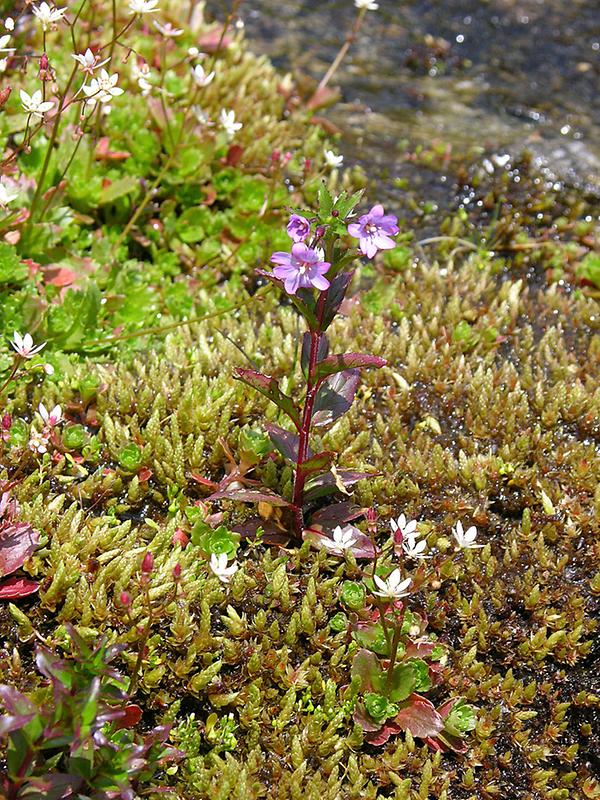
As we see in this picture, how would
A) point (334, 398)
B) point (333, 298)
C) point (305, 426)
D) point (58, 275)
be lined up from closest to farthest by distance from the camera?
point (333, 298) < point (305, 426) < point (334, 398) < point (58, 275)

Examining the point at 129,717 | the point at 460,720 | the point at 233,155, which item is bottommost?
the point at 460,720

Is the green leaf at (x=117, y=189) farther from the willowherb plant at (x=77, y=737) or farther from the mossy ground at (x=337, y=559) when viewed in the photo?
the willowherb plant at (x=77, y=737)

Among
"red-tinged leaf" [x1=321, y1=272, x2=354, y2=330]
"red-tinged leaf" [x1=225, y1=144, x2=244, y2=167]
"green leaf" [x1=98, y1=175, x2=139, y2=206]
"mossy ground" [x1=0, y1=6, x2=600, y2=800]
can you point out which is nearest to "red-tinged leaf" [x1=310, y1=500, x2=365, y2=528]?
"mossy ground" [x1=0, y1=6, x2=600, y2=800]

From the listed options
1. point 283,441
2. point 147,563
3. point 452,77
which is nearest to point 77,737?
point 147,563

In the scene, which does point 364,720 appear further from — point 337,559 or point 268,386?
point 268,386

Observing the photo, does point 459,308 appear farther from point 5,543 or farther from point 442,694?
point 5,543

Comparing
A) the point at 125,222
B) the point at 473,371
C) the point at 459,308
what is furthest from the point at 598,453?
the point at 125,222
